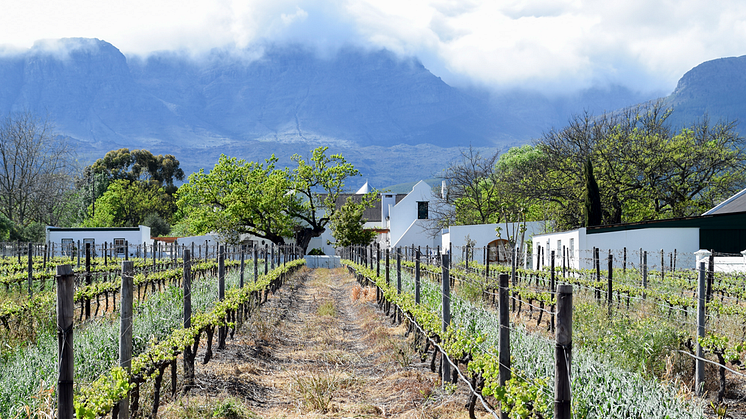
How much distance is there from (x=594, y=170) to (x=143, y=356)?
29430 mm

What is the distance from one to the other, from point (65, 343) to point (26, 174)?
49.9m

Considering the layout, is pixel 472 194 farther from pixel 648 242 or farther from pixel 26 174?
pixel 26 174

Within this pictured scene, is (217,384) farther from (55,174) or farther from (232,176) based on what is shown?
(55,174)

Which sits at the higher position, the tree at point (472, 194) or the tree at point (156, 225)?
the tree at point (472, 194)

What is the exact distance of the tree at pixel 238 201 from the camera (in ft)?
133

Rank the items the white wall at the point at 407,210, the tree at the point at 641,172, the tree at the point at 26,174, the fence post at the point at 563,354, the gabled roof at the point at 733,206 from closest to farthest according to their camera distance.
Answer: the fence post at the point at 563,354, the gabled roof at the point at 733,206, the tree at the point at 641,172, the tree at the point at 26,174, the white wall at the point at 407,210

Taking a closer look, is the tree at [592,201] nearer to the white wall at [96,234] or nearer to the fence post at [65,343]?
the fence post at [65,343]

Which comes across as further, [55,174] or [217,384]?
[55,174]

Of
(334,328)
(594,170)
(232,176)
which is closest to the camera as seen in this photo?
(334,328)

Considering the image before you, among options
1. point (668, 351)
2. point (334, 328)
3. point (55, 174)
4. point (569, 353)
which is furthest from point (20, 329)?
point (55, 174)

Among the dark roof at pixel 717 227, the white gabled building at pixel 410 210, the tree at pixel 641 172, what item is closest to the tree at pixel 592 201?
the tree at pixel 641 172

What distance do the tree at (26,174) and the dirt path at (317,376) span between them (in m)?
42.8

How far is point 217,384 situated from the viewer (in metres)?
6.32

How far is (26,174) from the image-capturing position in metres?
45.5
